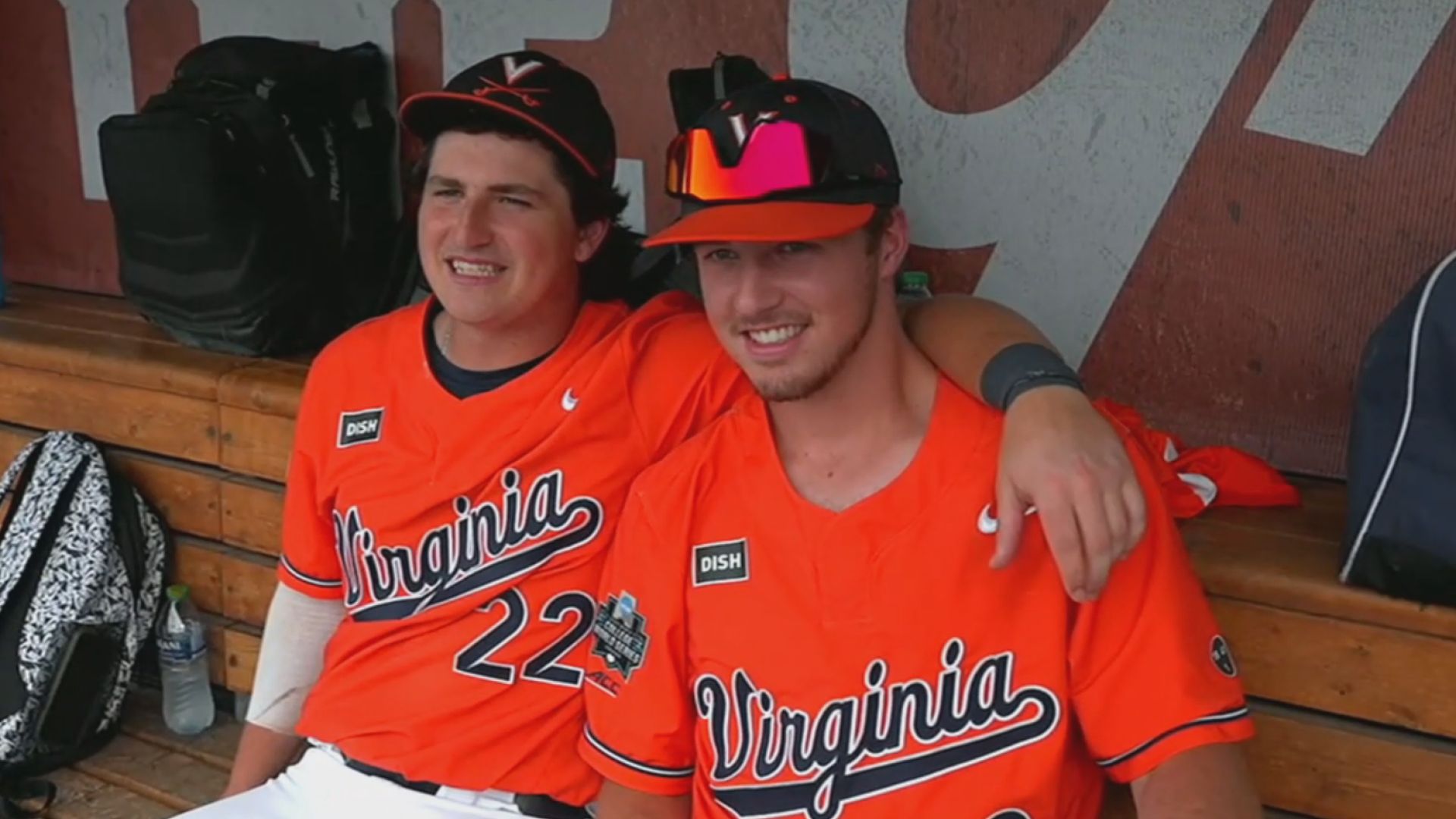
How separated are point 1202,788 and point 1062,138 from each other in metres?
1.08

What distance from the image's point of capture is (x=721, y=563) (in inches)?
55.4

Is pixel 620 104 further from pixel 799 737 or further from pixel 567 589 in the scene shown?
pixel 799 737

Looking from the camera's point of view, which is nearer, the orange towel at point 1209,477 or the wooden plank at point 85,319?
the orange towel at point 1209,477

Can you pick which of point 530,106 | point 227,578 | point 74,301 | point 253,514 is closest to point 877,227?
point 530,106

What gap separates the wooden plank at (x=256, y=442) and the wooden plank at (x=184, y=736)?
0.46 metres

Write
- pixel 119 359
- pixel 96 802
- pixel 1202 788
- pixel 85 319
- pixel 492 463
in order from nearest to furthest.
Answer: pixel 1202 788, pixel 492 463, pixel 96 802, pixel 119 359, pixel 85 319

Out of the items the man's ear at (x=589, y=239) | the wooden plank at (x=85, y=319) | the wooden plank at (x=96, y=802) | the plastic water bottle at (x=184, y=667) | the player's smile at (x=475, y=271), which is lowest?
the wooden plank at (x=96, y=802)

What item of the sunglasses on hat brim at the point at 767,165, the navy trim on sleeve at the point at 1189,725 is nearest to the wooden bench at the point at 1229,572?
the navy trim on sleeve at the point at 1189,725

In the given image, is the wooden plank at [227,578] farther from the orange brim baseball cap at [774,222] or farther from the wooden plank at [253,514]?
the orange brim baseball cap at [774,222]

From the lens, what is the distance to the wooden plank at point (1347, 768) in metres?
1.49

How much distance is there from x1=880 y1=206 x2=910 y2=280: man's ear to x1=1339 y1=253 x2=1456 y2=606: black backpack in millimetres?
532

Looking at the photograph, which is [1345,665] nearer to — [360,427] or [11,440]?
[360,427]

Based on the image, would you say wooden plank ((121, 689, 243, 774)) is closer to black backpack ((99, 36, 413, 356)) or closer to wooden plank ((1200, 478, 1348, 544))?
black backpack ((99, 36, 413, 356))

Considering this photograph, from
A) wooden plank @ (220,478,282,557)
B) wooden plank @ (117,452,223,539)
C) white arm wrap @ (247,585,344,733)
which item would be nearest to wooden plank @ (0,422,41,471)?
wooden plank @ (117,452,223,539)
